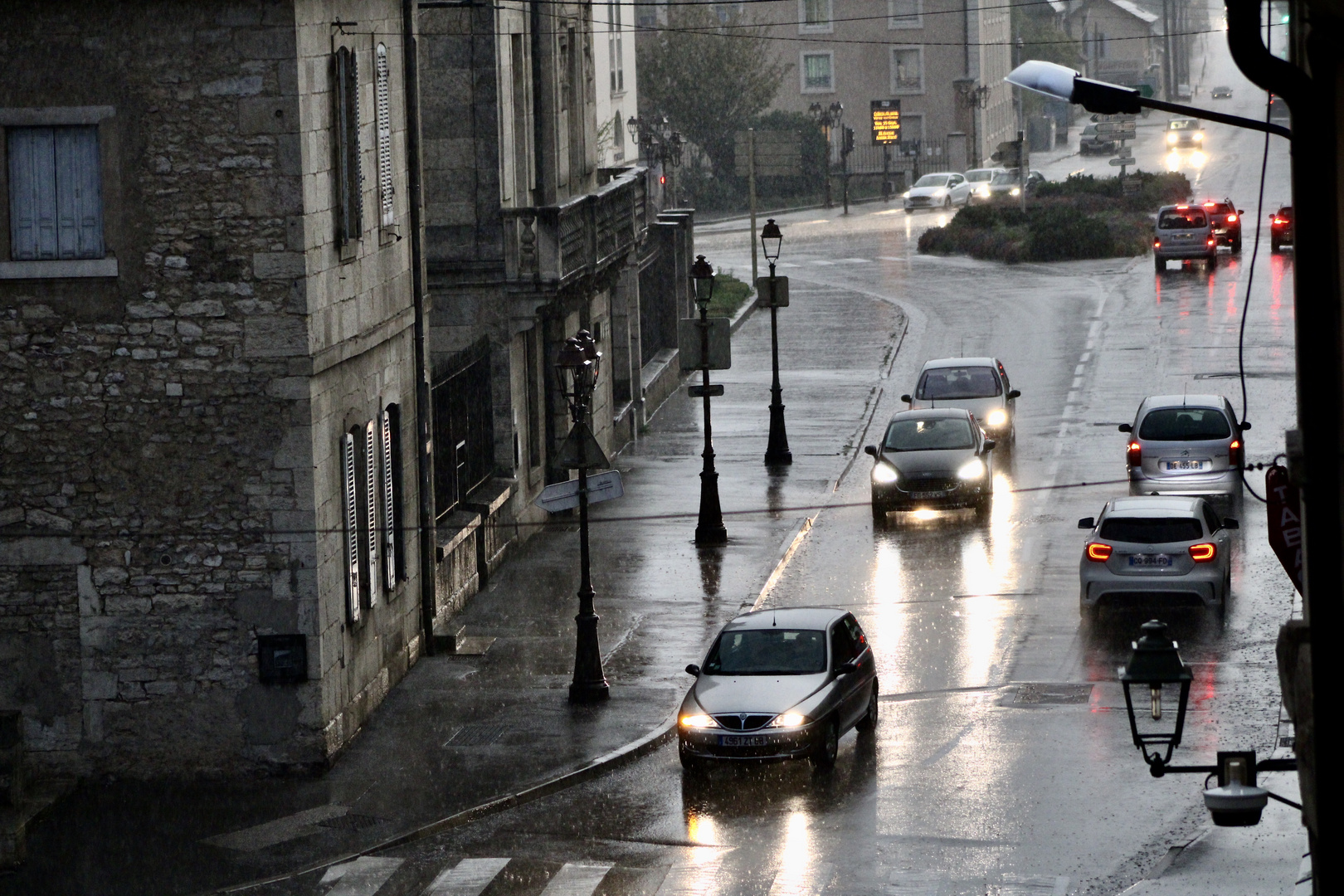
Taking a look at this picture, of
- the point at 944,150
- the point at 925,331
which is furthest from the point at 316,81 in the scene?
the point at 944,150

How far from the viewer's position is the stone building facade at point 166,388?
19.8 m

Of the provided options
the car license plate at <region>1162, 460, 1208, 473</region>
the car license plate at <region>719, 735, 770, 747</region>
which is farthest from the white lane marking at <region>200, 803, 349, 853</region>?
the car license plate at <region>1162, 460, 1208, 473</region>

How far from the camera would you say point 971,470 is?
31.5 meters

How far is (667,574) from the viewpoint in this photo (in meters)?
28.7

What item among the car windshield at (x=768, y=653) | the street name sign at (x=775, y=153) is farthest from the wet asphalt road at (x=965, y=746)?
the street name sign at (x=775, y=153)

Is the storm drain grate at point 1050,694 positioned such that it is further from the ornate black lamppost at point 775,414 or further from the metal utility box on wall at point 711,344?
the ornate black lamppost at point 775,414

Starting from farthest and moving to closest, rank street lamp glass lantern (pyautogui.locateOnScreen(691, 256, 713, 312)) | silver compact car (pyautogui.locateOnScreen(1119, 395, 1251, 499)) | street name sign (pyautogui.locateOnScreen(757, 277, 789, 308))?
street name sign (pyautogui.locateOnScreen(757, 277, 789, 308)) < street lamp glass lantern (pyautogui.locateOnScreen(691, 256, 713, 312)) < silver compact car (pyautogui.locateOnScreen(1119, 395, 1251, 499))

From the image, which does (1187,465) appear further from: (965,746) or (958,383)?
(965,746)

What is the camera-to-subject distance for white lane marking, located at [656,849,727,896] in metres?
16.9

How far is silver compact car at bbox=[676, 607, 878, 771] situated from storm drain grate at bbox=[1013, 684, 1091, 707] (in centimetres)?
182

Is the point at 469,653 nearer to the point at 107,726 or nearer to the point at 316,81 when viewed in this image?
the point at 107,726

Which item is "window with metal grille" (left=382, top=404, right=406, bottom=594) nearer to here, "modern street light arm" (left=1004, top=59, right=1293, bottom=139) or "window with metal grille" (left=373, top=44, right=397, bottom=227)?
"window with metal grille" (left=373, top=44, right=397, bottom=227)

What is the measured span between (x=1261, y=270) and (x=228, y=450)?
42.8m

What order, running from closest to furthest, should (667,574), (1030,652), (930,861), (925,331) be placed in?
(930,861) → (1030,652) → (667,574) → (925,331)
